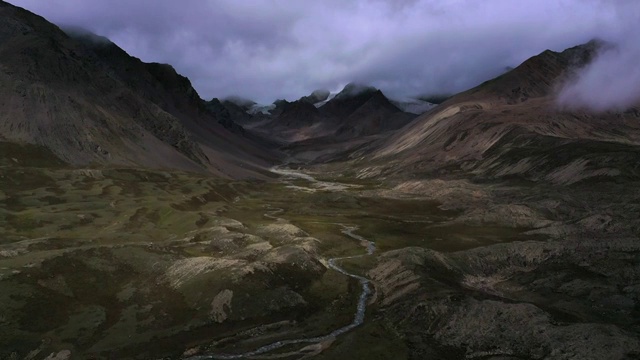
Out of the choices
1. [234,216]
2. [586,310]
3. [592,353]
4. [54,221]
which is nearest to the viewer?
[592,353]

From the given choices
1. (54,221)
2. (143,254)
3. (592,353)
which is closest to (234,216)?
(54,221)

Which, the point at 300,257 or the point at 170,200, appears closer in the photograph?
the point at 300,257

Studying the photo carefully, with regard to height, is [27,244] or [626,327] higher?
[27,244]

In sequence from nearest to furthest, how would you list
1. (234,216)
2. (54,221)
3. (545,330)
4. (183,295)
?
(545,330) < (183,295) < (54,221) < (234,216)

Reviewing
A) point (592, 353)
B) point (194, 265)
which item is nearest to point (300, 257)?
point (194, 265)

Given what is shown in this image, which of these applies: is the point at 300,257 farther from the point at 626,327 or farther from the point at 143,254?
the point at 626,327

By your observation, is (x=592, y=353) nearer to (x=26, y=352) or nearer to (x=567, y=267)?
(x=567, y=267)
